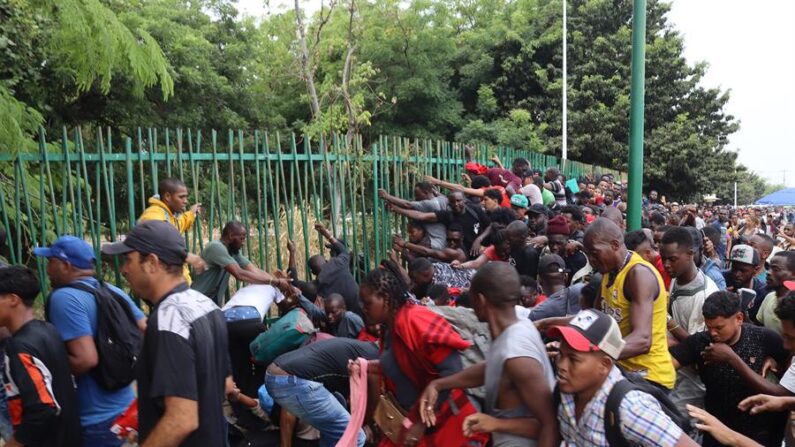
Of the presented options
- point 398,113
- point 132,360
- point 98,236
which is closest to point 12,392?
point 132,360

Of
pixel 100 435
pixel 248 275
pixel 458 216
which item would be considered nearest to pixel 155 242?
pixel 100 435

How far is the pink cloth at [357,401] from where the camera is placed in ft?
13.5

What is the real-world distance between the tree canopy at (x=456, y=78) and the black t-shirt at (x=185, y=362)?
15.2m

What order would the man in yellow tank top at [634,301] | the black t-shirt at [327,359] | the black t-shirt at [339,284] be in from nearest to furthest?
the man in yellow tank top at [634,301] < the black t-shirt at [327,359] < the black t-shirt at [339,284]

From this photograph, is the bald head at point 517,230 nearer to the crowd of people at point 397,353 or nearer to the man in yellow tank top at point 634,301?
the crowd of people at point 397,353

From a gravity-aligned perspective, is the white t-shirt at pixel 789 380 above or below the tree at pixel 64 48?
below

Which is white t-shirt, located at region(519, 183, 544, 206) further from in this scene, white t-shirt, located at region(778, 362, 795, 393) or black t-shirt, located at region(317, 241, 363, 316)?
white t-shirt, located at region(778, 362, 795, 393)

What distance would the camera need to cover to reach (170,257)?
9.34 feet

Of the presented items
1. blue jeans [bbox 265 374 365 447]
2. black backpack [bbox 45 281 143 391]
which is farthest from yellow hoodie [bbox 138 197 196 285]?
black backpack [bbox 45 281 143 391]

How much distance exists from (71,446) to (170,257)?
136 cm

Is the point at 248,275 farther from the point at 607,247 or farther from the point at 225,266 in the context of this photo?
the point at 607,247

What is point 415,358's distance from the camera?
3.71 m

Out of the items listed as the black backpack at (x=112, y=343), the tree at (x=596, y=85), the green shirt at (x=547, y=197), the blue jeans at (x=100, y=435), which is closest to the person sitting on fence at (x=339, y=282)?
the black backpack at (x=112, y=343)

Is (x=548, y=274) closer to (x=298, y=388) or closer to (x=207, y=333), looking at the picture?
(x=298, y=388)
